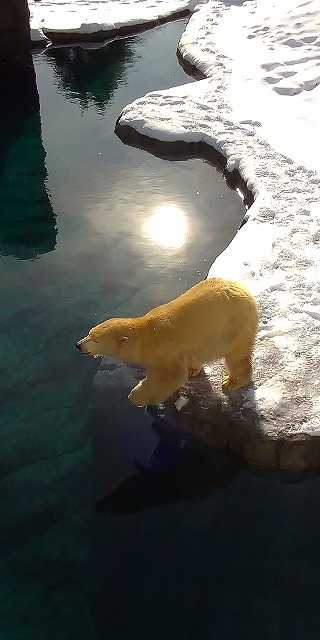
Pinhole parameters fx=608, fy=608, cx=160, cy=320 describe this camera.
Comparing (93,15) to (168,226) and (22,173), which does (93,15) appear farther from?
(168,226)

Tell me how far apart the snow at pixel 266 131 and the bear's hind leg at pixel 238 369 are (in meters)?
0.14

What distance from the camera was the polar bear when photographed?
399 cm

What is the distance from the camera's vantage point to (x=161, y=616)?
351 cm

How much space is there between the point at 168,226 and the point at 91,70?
567 centimetres

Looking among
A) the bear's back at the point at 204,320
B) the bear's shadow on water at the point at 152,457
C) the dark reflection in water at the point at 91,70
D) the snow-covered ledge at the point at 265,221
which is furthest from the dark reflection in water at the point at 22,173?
the bear's back at the point at 204,320

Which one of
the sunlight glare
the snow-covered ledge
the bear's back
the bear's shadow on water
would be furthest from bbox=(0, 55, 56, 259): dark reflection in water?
the bear's back

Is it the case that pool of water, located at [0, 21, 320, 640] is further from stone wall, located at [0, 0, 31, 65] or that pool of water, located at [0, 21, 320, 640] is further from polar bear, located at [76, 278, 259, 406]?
stone wall, located at [0, 0, 31, 65]

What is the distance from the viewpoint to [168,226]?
6.76 meters

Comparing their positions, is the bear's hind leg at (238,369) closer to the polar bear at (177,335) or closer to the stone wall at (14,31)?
the polar bear at (177,335)

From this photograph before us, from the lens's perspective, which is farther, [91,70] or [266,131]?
[91,70]

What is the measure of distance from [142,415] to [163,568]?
1.20 m

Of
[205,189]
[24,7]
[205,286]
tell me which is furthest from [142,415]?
[24,7]

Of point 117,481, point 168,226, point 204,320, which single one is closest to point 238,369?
point 204,320

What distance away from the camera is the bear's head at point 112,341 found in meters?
3.97
